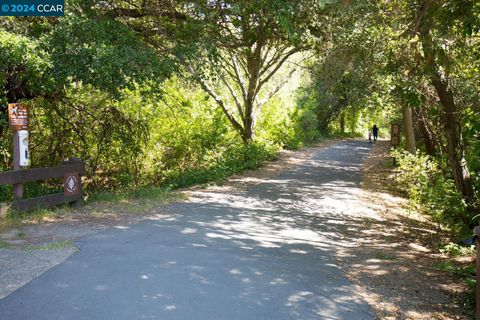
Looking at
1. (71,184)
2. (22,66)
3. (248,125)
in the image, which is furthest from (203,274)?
(248,125)

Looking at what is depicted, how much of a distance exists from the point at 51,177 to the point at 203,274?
5128 mm

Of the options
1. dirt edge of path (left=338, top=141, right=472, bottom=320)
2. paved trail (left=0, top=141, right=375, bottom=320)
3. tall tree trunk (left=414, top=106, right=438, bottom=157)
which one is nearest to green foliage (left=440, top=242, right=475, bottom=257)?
dirt edge of path (left=338, top=141, right=472, bottom=320)

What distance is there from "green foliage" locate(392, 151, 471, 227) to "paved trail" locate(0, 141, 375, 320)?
2.57 meters

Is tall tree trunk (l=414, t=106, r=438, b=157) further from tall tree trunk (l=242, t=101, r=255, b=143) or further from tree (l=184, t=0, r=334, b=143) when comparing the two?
tall tree trunk (l=242, t=101, r=255, b=143)

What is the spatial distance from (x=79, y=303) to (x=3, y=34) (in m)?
5.96

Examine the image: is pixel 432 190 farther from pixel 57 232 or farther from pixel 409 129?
pixel 409 129

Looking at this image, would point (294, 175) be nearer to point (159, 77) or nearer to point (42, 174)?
point (159, 77)

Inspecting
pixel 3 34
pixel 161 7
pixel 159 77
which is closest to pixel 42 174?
pixel 3 34

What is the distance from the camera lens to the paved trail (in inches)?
192

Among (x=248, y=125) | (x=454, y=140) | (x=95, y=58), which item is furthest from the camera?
(x=248, y=125)

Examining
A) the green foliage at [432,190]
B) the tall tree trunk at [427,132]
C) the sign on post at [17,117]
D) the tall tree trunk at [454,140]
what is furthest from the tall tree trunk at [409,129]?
the sign on post at [17,117]

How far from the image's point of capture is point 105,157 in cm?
1595

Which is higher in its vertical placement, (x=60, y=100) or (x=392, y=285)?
(x=60, y=100)

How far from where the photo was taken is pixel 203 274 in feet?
19.7
